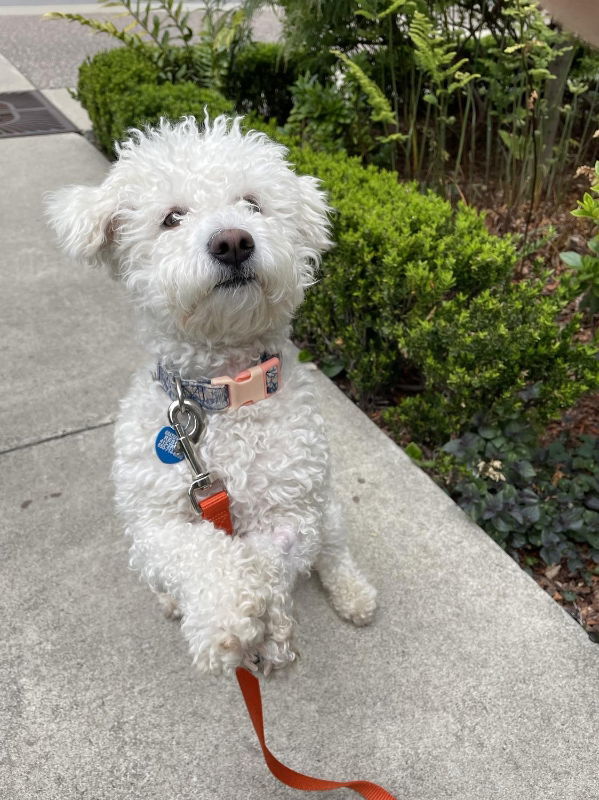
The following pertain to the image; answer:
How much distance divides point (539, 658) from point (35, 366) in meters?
3.11

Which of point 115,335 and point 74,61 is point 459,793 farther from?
point 74,61

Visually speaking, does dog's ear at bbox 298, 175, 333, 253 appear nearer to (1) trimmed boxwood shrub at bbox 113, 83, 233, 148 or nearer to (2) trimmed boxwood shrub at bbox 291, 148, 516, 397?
(2) trimmed boxwood shrub at bbox 291, 148, 516, 397

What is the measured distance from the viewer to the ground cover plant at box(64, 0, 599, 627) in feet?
9.78

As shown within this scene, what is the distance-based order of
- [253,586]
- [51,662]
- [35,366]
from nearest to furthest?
[253,586]
[51,662]
[35,366]

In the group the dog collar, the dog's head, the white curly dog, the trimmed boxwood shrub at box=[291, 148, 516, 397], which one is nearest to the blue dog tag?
the white curly dog

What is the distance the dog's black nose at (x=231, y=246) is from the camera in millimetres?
1892

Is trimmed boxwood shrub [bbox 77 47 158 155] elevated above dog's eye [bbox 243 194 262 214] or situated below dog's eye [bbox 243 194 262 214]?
below

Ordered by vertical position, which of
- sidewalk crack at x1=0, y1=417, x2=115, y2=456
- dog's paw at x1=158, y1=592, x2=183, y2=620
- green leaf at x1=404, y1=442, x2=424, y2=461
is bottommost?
sidewalk crack at x1=0, y1=417, x2=115, y2=456

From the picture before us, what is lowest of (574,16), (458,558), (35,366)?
(35,366)

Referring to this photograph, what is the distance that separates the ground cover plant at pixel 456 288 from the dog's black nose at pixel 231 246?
1.39 meters

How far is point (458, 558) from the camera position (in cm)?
293

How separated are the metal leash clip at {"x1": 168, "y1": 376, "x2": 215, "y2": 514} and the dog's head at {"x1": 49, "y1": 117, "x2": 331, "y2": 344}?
0.71 feet

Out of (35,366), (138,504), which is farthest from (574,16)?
(35,366)

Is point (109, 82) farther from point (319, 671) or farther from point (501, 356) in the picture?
point (319, 671)
